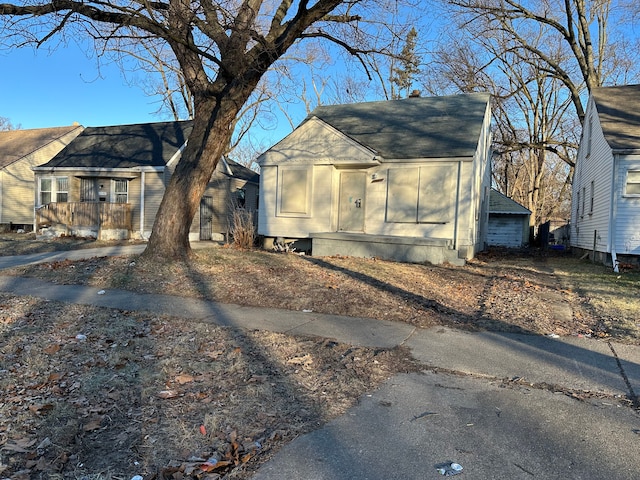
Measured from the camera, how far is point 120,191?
66.6 ft

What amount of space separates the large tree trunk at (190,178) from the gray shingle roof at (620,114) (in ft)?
37.2

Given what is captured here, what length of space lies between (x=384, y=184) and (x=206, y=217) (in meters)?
10.1

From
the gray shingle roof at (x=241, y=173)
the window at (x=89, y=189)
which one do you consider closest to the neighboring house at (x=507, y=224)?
the gray shingle roof at (x=241, y=173)

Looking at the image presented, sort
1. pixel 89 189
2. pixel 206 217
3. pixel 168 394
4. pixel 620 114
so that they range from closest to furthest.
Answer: pixel 168 394
pixel 620 114
pixel 89 189
pixel 206 217


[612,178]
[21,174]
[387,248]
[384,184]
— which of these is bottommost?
[387,248]

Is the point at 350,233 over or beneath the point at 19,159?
beneath

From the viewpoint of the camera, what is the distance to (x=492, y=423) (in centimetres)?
327

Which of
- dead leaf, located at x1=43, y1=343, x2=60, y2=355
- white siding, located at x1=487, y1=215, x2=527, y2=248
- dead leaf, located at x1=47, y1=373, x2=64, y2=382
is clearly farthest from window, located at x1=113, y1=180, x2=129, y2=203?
white siding, located at x1=487, y1=215, x2=527, y2=248

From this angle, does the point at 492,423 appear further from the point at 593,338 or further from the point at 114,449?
the point at 593,338

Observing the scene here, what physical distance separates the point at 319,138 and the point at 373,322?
1044 centimetres

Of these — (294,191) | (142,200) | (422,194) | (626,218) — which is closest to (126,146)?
(142,200)

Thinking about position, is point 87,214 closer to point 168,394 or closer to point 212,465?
point 168,394

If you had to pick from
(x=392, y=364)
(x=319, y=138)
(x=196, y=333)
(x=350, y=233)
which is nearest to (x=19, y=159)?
(x=319, y=138)

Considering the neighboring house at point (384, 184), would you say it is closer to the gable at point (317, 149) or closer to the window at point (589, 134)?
the gable at point (317, 149)
